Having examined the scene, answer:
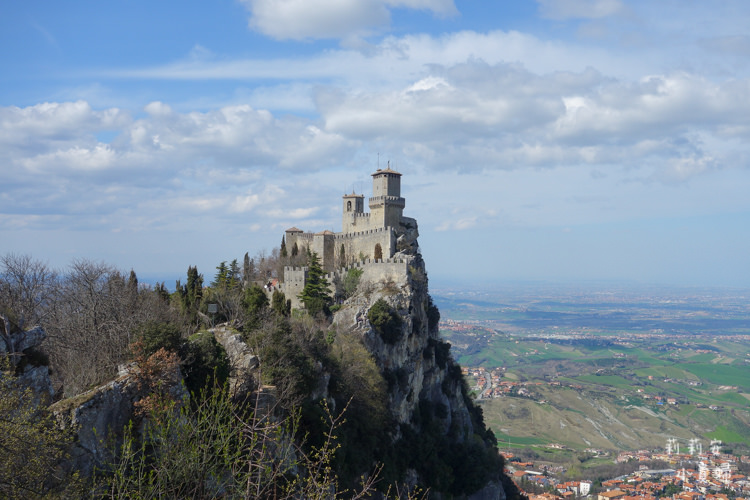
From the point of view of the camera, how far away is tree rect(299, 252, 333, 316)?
1682 inches

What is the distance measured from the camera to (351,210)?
52656 millimetres

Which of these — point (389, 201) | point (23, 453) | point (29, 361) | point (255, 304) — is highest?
point (389, 201)

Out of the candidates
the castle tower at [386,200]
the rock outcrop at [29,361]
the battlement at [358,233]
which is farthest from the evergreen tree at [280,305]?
the rock outcrop at [29,361]

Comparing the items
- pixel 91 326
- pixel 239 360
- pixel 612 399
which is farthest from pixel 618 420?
pixel 91 326

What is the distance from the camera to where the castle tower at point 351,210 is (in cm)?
5244

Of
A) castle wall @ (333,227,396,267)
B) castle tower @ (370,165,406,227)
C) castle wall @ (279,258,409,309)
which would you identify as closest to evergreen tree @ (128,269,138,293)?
castle wall @ (279,258,409,309)

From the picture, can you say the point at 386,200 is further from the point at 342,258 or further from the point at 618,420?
the point at 618,420

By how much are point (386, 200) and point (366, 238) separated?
3985 millimetres

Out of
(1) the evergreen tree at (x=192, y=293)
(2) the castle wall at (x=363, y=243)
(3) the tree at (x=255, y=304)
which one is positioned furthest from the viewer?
(2) the castle wall at (x=363, y=243)

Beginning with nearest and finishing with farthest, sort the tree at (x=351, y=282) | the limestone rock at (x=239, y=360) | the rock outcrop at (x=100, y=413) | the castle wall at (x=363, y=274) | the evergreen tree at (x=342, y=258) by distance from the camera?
the rock outcrop at (x=100, y=413) → the limestone rock at (x=239, y=360) → the castle wall at (x=363, y=274) → the tree at (x=351, y=282) → the evergreen tree at (x=342, y=258)

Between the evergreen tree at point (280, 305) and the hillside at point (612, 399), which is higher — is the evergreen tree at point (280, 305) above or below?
above

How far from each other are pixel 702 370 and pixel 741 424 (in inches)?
2351

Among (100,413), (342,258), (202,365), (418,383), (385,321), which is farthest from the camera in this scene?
(342,258)

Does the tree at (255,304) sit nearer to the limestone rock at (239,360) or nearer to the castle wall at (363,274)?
the limestone rock at (239,360)
